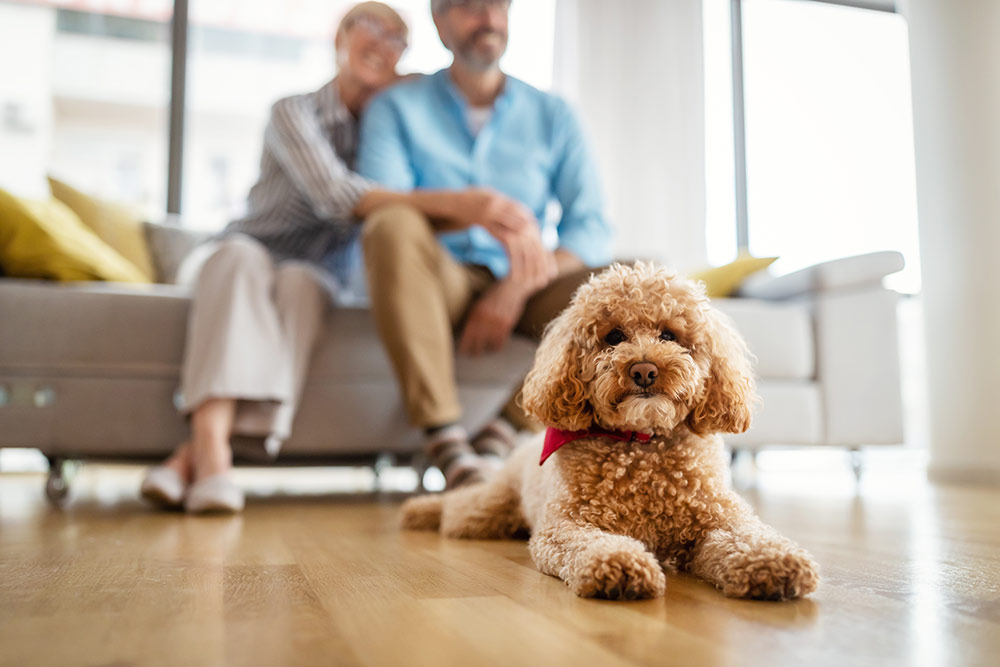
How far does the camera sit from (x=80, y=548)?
1.25 meters

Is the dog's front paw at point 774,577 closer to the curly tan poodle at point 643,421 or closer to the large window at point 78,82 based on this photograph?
the curly tan poodle at point 643,421

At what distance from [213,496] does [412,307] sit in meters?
0.60

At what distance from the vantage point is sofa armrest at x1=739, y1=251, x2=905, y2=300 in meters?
2.57

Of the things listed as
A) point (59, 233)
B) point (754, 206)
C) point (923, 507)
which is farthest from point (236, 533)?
point (754, 206)

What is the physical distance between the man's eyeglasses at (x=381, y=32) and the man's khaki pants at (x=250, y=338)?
764 millimetres

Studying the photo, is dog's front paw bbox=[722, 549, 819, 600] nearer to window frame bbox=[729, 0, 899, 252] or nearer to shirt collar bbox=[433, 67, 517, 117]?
shirt collar bbox=[433, 67, 517, 117]

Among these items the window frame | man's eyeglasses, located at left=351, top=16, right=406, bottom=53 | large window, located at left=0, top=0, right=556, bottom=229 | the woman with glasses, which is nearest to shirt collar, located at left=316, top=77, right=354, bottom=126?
the woman with glasses

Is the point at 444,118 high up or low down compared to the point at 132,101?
down

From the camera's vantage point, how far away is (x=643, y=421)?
98cm

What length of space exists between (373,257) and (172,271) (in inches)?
54.3

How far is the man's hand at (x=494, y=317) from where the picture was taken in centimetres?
198

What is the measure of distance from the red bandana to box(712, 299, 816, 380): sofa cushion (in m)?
1.61

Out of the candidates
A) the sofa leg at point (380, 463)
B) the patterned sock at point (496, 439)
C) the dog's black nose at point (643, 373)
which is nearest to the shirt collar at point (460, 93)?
the patterned sock at point (496, 439)

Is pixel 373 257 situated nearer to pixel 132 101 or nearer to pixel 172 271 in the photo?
pixel 172 271
